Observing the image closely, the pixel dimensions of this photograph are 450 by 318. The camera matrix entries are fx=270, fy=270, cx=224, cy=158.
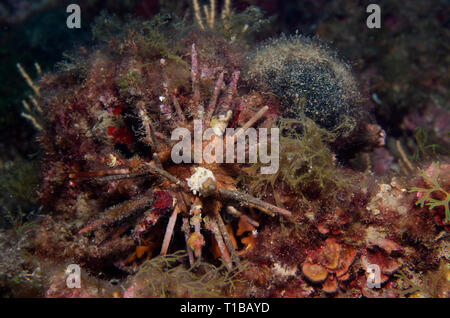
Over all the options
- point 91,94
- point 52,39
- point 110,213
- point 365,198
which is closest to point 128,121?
point 91,94

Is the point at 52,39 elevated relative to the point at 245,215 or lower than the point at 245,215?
elevated

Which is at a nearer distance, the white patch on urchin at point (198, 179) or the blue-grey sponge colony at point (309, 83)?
the white patch on urchin at point (198, 179)

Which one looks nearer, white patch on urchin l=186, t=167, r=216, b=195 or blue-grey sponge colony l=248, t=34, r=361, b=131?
white patch on urchin l=186, t=167, r=216, b=195

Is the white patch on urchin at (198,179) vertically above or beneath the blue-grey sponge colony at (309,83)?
beneath

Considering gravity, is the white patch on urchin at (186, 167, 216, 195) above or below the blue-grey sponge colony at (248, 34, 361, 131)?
below

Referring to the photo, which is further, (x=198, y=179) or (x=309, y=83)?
(x=309, y=83)

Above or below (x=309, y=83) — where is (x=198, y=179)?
below

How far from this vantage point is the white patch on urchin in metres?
2.27

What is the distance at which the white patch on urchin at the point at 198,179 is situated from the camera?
7.45 feet

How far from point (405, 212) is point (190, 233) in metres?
1.99

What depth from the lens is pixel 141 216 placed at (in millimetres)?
2660

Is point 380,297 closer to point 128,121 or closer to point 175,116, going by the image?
point 175,116

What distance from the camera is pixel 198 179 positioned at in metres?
2.31
